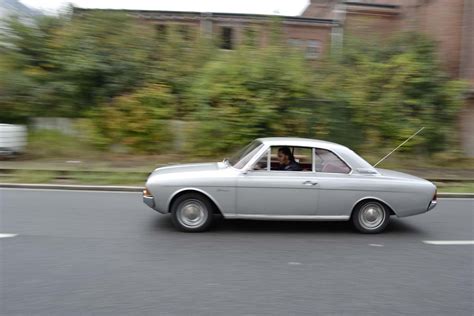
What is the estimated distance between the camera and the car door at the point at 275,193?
604 centimetres

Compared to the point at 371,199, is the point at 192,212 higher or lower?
lower

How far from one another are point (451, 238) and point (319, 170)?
2.26 metres

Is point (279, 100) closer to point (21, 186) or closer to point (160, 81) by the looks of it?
point (160, 81)

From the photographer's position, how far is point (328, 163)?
634 cm

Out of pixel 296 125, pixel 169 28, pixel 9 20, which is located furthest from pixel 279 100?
pixel 9 20

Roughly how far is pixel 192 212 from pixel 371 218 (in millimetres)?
2716

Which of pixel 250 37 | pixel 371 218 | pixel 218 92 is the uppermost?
pixel 250 37

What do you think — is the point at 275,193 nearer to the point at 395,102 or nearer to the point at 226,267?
the point at 226,267

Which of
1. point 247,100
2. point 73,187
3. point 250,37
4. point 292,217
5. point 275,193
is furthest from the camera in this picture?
point 250,37

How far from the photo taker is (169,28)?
16781mm

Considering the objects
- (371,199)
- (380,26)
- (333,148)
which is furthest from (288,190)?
(380,26)

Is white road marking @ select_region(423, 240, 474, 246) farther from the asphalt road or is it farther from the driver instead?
the driver

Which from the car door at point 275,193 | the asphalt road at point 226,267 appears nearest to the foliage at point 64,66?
the asphalt road at point 226,267

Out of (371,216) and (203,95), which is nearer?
(371,216)
